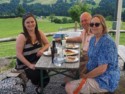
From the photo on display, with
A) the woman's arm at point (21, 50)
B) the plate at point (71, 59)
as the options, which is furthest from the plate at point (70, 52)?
the woman's arm at point (21, 50)

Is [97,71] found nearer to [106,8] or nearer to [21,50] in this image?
[21,50]

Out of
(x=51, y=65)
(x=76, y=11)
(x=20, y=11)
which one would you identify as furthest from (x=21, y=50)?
(x=20, y=11)

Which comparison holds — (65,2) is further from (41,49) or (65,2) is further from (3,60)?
(41,49)

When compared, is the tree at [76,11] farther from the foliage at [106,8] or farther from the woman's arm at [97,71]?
the woman's arm at [97,71]

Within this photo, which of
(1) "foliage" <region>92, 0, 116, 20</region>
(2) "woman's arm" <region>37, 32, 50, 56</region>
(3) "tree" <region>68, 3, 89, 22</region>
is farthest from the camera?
(1) "foliage" <region>92, 0, 116, 20</region>

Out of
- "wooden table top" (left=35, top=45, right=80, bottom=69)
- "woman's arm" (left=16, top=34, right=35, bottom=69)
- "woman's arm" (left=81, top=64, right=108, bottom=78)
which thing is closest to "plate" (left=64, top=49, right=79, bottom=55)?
"wooden table top" (left=35, top=45, right=80, bottom=69)

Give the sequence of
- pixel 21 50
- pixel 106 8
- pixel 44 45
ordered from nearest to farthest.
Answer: pixel 21 50
pixel 44 45
pixel 106 8

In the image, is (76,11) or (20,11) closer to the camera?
(76,11)

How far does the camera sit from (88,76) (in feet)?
10.0

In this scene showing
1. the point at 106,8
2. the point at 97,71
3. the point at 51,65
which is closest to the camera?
the point at 97,71

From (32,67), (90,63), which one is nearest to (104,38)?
(90,63)

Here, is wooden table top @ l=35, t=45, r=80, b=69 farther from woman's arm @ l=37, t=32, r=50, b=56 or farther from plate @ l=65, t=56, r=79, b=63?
woman's arm @ l=37, t=32, r=50, b=56

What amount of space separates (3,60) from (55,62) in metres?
3.51

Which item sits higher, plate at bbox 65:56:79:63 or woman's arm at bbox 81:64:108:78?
plate at bbox 65:56:79:63
